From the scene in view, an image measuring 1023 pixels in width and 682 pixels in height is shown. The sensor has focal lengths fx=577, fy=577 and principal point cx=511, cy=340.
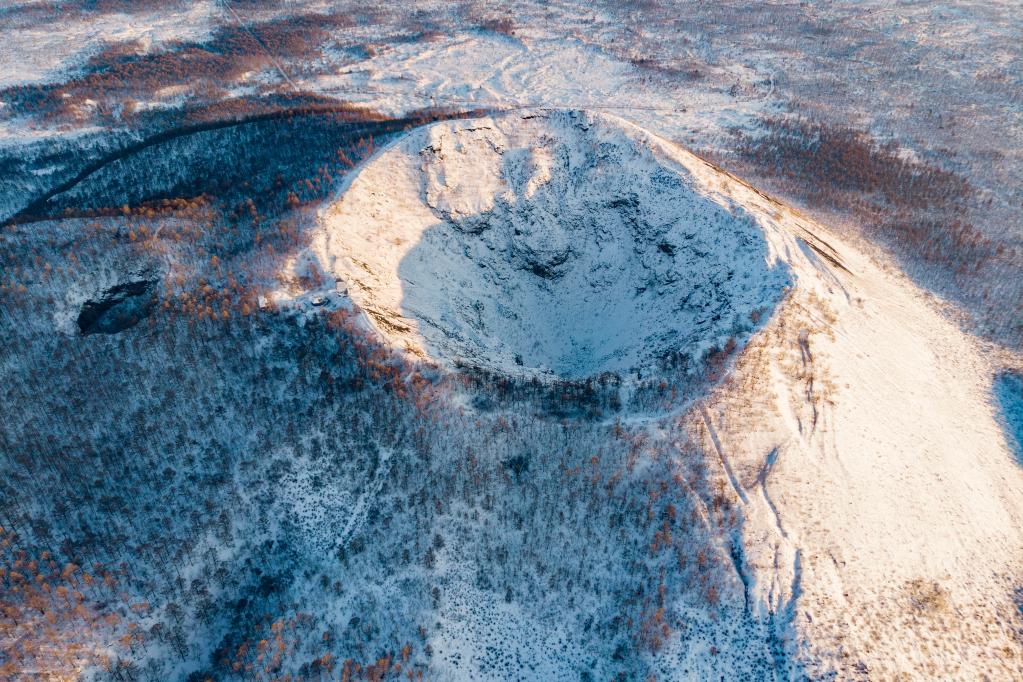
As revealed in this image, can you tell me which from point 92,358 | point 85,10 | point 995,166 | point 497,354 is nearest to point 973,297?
point 995,166

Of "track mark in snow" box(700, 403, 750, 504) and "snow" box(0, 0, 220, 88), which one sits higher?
"snow" box(0, 0, 220, 88)

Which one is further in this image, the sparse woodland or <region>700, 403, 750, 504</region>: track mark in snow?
<region>700, 403, 750, 504</region>: track mark in snow

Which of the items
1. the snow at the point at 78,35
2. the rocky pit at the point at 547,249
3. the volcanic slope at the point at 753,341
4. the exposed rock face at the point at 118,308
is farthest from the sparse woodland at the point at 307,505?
the snow at the point at 78,35

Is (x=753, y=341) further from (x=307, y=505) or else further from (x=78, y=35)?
(x=78, y=35)

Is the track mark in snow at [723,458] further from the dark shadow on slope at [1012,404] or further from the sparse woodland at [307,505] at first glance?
the dark shadow on slope at [1012,404]

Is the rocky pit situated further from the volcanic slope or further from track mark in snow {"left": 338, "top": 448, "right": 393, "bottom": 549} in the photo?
track mark in snow {"left": 338, "top": 448, "right": 393, "bottom": 549}

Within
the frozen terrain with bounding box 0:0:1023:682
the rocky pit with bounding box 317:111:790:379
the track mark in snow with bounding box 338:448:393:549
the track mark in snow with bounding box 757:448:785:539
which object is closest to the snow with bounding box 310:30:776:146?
the frozen terrain with bounding box 0:0:1023:682
